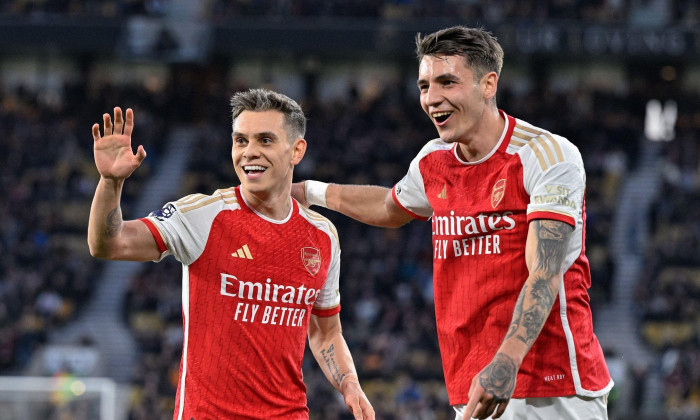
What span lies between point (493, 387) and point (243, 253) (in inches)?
58.6

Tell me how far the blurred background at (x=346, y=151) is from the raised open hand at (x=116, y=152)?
38.8ft

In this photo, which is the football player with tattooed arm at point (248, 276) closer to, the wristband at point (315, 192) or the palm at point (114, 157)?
the palm at point (114, 157)

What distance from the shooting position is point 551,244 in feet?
13.7

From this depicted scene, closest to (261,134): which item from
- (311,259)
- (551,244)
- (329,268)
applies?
(311,259)

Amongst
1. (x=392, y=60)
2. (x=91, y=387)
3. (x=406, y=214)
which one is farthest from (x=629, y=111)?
(x=406, y=214)

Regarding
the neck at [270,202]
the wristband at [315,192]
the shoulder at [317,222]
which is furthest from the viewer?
the wristband at [315,192]

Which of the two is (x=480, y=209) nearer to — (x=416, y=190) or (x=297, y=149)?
(x=416, y=190)

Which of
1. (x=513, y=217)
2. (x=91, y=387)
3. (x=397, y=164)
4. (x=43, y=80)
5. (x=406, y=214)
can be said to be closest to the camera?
(x=513, y=217)

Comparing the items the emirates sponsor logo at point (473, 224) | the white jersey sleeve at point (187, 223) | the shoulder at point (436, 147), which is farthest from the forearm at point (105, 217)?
the shoulder at point (436, 147)

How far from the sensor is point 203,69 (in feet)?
99.8

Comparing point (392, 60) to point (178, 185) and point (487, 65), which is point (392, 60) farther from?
point (487, 65)

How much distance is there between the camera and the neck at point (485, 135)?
14.9ft

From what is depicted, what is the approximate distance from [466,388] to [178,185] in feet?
73.7

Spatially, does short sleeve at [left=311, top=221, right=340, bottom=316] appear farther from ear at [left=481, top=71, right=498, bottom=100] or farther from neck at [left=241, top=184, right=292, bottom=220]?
ear at [left=481, top=71, right=498, bottom=100]
